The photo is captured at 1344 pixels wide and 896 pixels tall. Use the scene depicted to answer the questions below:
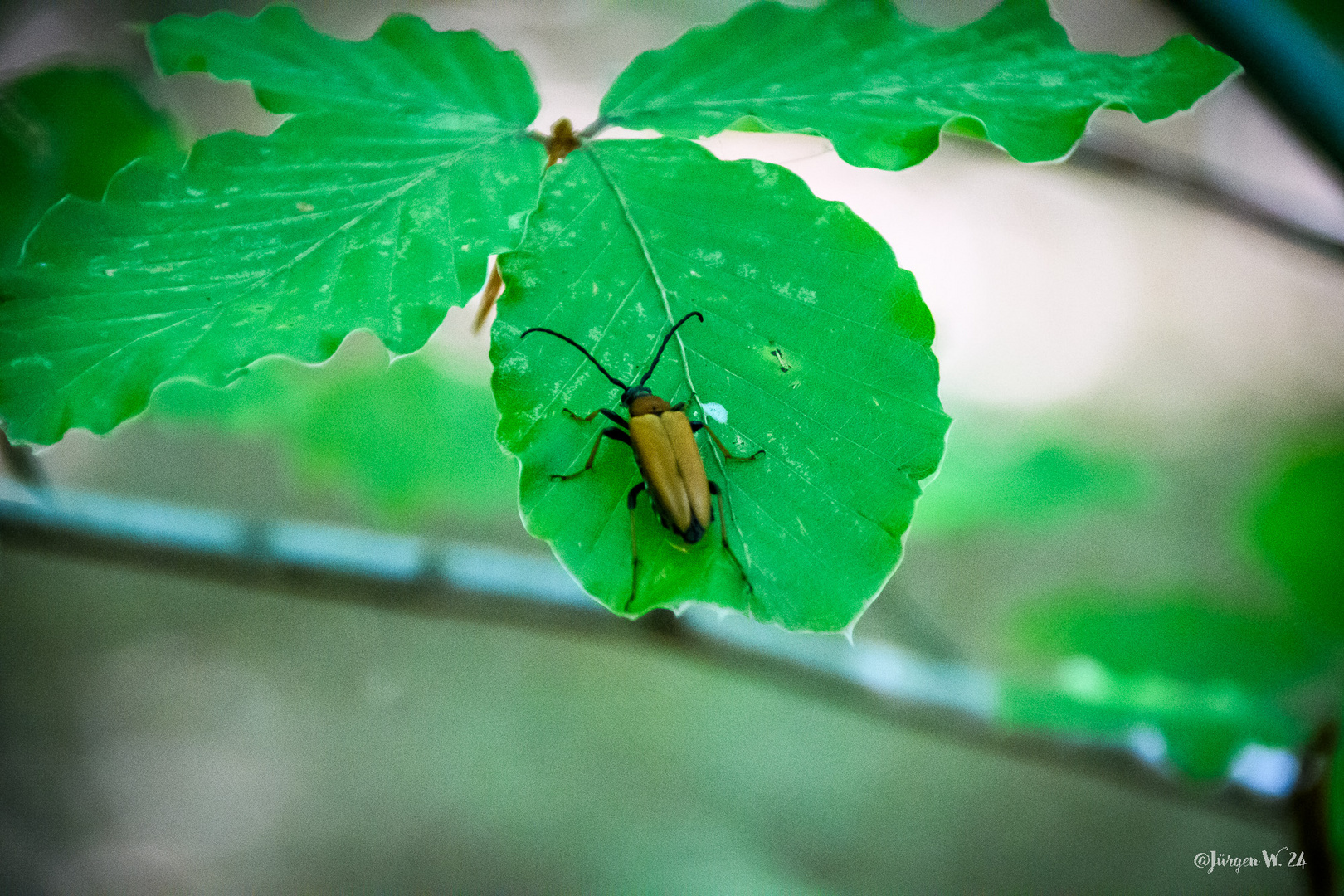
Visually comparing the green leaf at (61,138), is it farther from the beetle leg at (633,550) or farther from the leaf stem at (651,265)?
the beetle leg at (633,550)

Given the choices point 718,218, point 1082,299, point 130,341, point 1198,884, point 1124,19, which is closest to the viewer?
point 130,341

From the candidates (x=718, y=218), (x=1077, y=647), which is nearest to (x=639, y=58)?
(x=718, y=218)

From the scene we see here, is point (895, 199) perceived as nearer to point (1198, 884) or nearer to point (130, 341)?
point (1198, 884)

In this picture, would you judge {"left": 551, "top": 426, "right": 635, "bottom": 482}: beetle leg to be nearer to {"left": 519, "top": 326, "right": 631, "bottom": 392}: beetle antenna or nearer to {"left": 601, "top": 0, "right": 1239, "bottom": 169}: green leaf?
{"left": 519, "top": 326, "right": 631, "bottom": 392}: beetle antenna

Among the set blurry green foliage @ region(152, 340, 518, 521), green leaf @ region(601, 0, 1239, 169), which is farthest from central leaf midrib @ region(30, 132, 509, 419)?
blurry green foliage @ region(152, 340, 518, 521)

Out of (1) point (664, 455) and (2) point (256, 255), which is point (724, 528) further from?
(2) point (256, 255)
